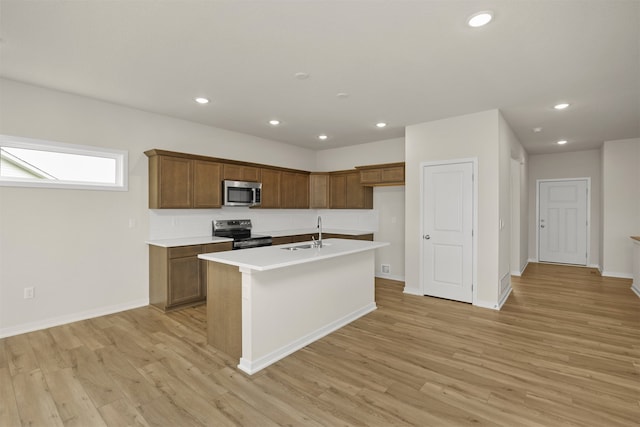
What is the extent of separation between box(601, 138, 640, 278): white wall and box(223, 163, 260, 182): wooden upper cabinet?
22.6ft

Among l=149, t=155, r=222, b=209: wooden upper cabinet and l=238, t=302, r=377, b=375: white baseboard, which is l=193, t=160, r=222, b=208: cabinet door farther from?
l=238, t=302, r=377, b=375: white baseboard

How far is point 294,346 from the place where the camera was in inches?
117

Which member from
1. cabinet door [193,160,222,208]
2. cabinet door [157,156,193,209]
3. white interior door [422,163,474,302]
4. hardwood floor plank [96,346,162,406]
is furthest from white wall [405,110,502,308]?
hardwood floor plank [96,346,162,406]

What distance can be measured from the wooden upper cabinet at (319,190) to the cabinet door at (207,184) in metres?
Answer: 2.30

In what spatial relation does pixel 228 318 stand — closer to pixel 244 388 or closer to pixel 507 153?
pixel 244 388

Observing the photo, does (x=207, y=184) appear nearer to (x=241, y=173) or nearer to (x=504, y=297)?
(x=241, y=173)

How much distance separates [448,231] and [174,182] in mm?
4054

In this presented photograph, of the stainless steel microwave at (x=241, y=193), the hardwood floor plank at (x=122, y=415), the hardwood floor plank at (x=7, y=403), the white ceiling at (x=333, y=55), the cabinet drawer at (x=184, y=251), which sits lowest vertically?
the hardwood floor plank at (x=122, y=415)

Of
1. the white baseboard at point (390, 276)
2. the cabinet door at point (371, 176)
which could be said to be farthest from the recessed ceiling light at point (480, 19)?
the white baseboard at point (390, 276)

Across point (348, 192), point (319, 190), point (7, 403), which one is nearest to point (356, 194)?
point (348, 192)

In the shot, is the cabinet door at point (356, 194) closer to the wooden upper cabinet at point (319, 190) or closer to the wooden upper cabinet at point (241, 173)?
the wooden upper cabinet at point (319, 190)

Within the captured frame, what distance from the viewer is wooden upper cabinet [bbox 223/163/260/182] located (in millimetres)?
5023

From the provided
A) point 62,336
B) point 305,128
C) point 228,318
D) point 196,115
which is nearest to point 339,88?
point 305,128

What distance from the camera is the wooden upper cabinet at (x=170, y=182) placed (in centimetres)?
420
